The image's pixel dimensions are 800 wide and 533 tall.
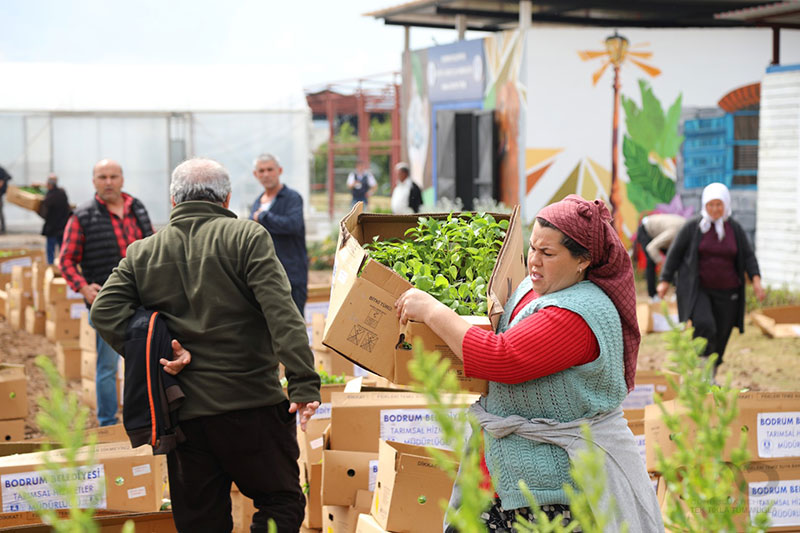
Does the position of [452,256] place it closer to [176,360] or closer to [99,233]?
[176,360]

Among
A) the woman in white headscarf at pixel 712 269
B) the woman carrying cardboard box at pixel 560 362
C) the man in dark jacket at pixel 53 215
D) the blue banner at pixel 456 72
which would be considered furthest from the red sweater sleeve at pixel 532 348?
the man in dark jacket at pixel 53 215

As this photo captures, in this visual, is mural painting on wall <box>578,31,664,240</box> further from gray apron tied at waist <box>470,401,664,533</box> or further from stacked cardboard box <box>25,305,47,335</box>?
gray apron tied at waist <box>470,401,664,533</box>

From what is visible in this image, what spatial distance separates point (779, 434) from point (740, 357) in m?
5.58

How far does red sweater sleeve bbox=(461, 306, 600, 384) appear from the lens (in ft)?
8.49

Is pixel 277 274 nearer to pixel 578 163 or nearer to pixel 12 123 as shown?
pixel 578 163

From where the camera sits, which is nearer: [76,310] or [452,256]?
[452,256]

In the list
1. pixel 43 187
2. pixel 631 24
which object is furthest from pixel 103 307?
pixel 43 187

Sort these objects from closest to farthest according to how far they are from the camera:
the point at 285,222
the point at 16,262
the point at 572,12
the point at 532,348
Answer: the point at 532,348
the point at 285,222
the point at 16,262
the point at 572,12

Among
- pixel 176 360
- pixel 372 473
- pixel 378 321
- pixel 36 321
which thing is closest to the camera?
pixel 378 321

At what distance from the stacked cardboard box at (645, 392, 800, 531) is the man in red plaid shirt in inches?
132

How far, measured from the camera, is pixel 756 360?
9.47 meters

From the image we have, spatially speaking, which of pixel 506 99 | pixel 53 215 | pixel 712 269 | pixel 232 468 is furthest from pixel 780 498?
pixel 53 215

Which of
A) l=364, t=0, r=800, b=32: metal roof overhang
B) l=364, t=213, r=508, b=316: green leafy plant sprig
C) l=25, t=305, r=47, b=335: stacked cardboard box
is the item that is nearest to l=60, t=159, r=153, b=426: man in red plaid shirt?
l=364, t=213, r=508, b=316: green leafy plant sprig

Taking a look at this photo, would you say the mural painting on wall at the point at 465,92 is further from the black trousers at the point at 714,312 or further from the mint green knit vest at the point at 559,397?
the mint green knit vest at the point at 559,397
